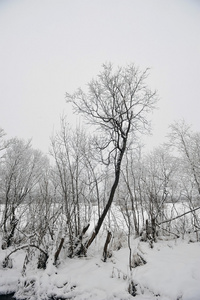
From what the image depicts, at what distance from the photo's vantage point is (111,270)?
21.4ft

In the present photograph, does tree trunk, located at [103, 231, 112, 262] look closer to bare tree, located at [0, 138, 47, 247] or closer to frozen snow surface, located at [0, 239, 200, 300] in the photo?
frozen snow surface, located at [0, 239, 200, 300]

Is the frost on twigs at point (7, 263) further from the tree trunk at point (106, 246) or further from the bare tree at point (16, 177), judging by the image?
the tree trunk at point (106, 246)

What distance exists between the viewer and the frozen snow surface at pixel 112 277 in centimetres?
500

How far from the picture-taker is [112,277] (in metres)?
6.05

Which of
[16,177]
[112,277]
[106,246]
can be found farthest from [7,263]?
[16,177]

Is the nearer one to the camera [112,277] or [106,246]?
[112,277]

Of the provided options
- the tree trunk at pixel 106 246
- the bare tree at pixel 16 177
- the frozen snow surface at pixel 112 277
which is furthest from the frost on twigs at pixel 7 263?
the tree trunk at pixel 106 246

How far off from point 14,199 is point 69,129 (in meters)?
6.88

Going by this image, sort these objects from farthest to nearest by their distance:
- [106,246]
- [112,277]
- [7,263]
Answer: [7,263]
[106,246]
[112,277]

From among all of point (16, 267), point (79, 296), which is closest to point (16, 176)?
point (16, 267)

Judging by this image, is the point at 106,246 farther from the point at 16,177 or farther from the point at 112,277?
the point at 16,177

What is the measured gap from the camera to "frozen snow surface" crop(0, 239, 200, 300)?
5.00 m

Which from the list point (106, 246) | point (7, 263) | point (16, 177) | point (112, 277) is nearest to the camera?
point (112, 277)

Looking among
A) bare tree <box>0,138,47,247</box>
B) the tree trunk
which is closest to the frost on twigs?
bare tree <box>0,138,47,247</box>
